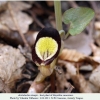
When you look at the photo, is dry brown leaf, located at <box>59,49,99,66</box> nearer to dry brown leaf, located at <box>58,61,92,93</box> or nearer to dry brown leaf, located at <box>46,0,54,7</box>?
dry brown leaf, located at <box>58,61,92,93</box>

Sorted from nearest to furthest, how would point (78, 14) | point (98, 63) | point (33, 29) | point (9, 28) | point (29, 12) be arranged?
point (78, 14)
point (98, 63)
point (9, 28)
point (33, 29)
point (29, 12)

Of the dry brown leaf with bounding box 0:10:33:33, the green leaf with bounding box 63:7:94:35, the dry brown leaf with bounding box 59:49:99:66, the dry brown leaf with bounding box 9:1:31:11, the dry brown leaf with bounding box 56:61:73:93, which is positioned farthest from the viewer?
the dry brown leaf with bounding box 9:1:31:11

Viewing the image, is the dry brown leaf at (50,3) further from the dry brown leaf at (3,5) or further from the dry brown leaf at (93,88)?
the dry brown leaf at (93,88)

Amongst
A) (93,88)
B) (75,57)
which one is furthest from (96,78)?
(75,57)

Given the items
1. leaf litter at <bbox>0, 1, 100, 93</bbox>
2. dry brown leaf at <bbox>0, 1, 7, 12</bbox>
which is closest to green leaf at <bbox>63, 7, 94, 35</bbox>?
leaf litter at <bbox>0, 1, 100, 93</bbox>

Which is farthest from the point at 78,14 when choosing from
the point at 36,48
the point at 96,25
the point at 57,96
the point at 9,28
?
the point at 96,25

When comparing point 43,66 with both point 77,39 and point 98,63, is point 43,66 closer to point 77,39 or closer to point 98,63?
point 98,63
